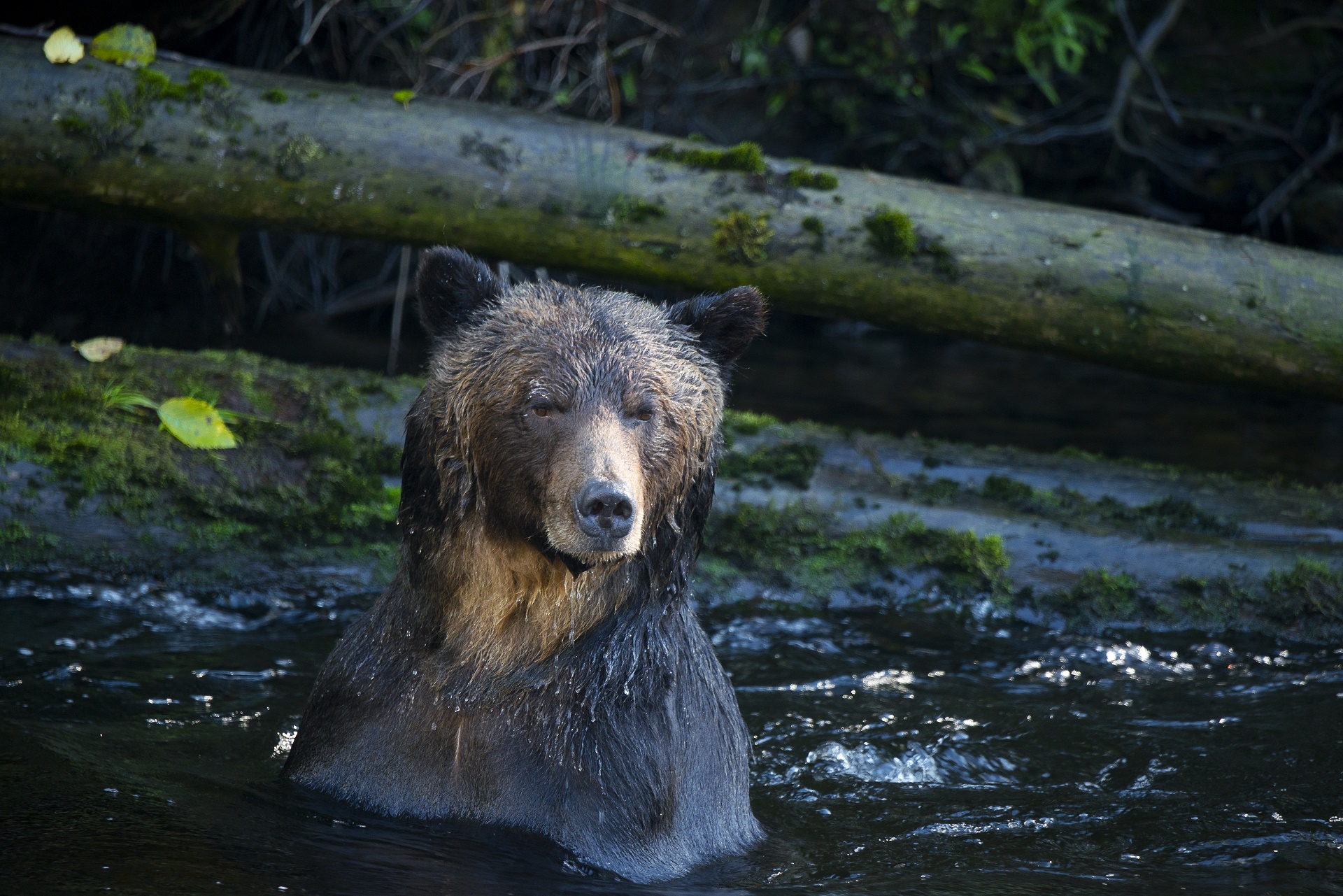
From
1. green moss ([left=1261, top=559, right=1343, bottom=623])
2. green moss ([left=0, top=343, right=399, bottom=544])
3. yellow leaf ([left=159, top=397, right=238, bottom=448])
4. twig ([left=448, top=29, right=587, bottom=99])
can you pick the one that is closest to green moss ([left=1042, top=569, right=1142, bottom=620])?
green moss ([left=1261, top=559, right=1343, bottom=623])

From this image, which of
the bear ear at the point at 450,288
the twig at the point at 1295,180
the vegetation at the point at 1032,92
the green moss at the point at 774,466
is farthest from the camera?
the vegetation at the point at 1032,92

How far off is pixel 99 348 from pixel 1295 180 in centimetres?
1127

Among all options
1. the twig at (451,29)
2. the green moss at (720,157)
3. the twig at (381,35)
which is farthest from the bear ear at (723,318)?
the twig at (381,35)

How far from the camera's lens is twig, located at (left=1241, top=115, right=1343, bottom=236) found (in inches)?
487

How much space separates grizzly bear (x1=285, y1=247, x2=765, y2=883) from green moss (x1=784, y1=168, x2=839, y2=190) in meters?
2.82

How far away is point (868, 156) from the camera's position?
14445 millimetres

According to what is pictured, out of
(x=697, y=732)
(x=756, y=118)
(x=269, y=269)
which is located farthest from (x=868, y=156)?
(x=697, y=732)

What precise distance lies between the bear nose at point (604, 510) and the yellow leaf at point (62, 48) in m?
4.73

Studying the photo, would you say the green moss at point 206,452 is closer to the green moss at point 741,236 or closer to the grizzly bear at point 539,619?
the green moss at point 741,236

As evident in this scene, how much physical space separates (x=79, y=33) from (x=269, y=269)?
10.3 feet

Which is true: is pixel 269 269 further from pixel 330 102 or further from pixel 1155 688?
pixel 1155 688

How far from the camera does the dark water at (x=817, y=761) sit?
13.0ft

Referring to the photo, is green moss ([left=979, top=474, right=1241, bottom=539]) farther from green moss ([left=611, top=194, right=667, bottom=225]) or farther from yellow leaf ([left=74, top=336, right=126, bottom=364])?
yellow leaf ([left=74, top=336, right=126, bottom=364])

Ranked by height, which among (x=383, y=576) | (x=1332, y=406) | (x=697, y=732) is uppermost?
(x=1332, y=406)
